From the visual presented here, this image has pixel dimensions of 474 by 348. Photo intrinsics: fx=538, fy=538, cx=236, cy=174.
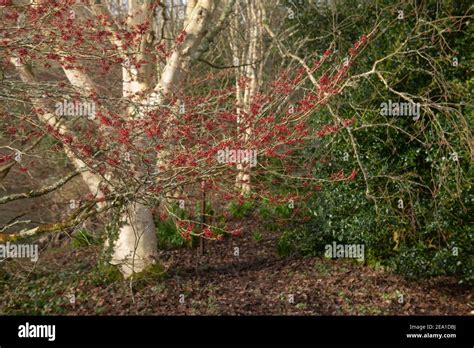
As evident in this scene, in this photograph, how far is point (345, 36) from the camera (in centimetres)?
812

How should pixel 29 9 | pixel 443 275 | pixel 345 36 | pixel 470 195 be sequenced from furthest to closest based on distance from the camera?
pixel 345 36 → pixel 443 275 → pixel 470 195 → pixel 29 9

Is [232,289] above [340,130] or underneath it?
underneath

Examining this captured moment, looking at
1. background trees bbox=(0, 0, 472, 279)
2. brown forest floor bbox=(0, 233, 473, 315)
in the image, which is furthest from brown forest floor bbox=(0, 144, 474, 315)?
background trees bbox=(0, 0, 472, 279)

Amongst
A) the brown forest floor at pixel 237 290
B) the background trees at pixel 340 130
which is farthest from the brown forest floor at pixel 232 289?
the background trees at pixel 340 130

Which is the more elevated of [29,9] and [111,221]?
[29,9]

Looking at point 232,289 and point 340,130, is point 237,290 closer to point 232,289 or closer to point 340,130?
point 232,289

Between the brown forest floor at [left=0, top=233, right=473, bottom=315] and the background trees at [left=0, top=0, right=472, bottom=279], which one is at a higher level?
the background trees at [left=0, top=0, right=472, bottom=279]

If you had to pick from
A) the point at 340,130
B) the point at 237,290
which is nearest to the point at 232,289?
the point at 237,290

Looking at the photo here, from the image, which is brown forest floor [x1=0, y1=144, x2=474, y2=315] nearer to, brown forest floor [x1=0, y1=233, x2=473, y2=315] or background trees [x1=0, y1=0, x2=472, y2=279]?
brown forest floor [x1=0, y1=233, x2=473, y2=315]

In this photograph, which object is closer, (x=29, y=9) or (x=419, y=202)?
(x=29, y=9)

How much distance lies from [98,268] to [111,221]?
3.58 ft

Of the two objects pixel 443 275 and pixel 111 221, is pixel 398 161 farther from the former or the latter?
pixel 111 221
